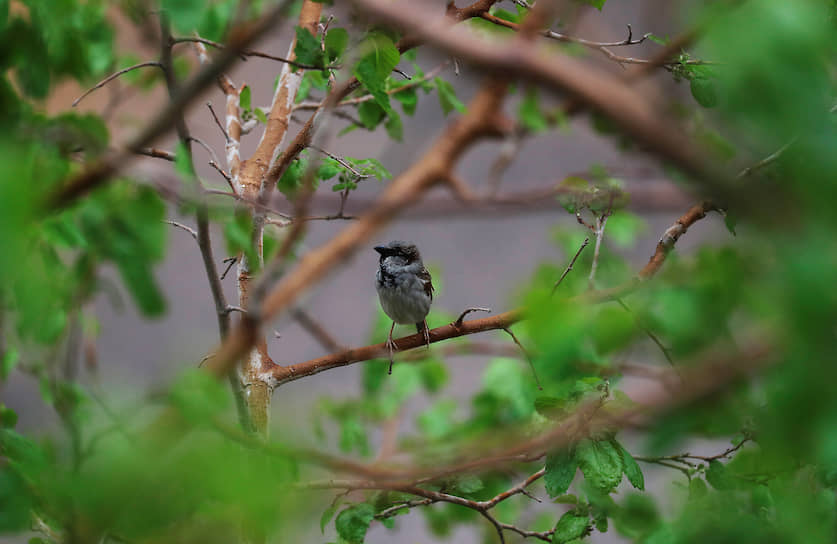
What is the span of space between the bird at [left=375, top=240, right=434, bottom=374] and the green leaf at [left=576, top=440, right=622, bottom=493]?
96cm

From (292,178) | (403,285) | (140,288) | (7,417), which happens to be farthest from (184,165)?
(403,285)

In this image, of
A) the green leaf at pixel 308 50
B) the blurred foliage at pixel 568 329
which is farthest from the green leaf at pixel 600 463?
the green leaf at pixel 308 50

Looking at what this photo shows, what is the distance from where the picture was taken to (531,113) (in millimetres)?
634

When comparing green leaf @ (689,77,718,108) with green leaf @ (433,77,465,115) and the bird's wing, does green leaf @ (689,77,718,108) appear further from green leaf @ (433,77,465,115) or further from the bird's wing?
the bird's wing

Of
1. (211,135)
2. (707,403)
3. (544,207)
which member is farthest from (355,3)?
(211,135)

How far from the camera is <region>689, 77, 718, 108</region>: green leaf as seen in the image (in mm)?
1203

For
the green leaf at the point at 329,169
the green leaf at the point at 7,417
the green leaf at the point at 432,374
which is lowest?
the green leaf at the point at 7,417

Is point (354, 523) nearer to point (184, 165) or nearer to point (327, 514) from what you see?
point (327, 514)

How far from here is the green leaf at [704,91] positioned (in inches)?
47.4

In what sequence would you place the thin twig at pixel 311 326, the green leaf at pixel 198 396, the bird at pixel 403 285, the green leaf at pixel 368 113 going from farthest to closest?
the bird at pixel 403 285
the green leaf at pixel 368 113
the thin twig at pixel 311 326
the green leaf at pixel 198 396

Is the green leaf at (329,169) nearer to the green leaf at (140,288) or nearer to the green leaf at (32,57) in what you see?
the green leaf at (32,57)

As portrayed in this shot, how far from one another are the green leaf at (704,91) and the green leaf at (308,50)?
63 cm

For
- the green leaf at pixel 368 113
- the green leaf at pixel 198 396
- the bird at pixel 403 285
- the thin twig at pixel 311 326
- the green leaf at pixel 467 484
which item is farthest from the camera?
the bird at pixel 403 285

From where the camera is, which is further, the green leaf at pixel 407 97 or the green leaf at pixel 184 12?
the green leaf at pixel 407 97
